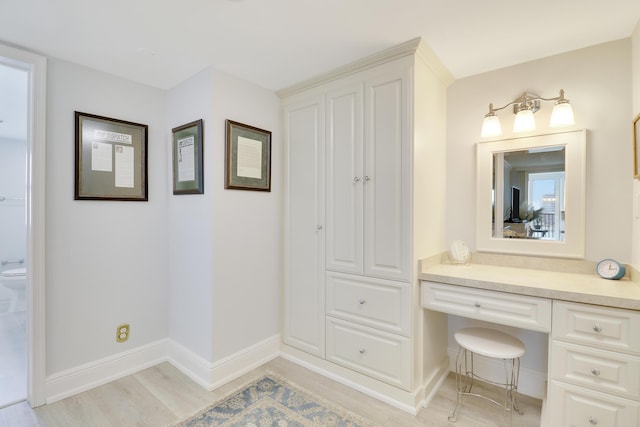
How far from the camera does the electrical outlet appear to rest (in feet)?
7.82

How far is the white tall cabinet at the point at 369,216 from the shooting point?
1987 mm

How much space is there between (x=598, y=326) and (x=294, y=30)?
7.24 ft

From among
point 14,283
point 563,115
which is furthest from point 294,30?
point 14,283

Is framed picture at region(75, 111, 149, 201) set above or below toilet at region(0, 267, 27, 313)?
above

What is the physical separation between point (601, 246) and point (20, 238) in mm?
6343

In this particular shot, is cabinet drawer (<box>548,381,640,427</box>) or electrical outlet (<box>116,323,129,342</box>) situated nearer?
cabinet drawer (<box>548,381,640,427</box>)

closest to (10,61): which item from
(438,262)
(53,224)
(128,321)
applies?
(53,224)

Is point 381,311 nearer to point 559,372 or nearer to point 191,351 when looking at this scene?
point 559,372

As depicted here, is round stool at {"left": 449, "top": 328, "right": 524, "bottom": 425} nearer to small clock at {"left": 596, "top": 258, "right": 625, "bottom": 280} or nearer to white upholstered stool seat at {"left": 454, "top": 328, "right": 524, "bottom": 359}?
white upholstered stool seat at {"left": 454, "top": 328, "right": 524, "bottom": 359}

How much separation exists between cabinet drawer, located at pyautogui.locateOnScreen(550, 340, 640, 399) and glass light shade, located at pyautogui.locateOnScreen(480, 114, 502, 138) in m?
1.36

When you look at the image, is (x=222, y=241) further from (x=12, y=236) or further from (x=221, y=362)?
(x=12, y=236)

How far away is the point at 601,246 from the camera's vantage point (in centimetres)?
193

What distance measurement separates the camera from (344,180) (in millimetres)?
2273

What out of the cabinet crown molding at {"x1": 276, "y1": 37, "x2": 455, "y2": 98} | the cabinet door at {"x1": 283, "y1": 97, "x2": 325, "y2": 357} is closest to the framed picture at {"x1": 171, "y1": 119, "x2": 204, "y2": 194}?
the cabinet door at {"x1": 283, "y1": 97, "x2": 325, "y2": 357}
